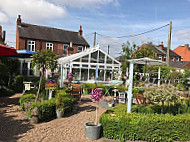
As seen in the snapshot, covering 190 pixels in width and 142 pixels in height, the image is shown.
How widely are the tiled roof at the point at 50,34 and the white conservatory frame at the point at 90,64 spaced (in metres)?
10.4

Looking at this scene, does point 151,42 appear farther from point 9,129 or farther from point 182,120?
point 9,129

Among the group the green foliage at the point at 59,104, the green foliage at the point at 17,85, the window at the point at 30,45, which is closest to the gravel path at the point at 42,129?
the green foliage at the point at 59,104

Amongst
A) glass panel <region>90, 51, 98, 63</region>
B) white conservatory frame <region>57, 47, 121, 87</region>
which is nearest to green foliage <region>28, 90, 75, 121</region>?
white conservatory frame <region>57, 47, 121, 87</region>

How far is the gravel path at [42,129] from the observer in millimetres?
4711

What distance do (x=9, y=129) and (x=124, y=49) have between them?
66.1 feet

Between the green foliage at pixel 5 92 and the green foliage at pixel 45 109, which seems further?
the green foliage at pixel 5 92

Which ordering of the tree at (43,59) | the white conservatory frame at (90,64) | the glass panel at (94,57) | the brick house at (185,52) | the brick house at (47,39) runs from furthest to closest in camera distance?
the brick house at (185,52)
the brick house at (47,39)
the glass panel at (94,57)
the white conservatory frame at (90,64)
the tree at (43,59)

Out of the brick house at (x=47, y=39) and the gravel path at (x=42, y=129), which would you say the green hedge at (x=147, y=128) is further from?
the brick house at (x=47, y=39)

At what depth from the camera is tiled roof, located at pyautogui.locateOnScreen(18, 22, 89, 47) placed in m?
23.2

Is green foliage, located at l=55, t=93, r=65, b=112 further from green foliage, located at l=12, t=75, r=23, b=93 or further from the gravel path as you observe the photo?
green foliage, located at l=12, t=75, r=23, b=93

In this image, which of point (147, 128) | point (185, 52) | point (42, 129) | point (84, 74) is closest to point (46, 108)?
point (42, 129)

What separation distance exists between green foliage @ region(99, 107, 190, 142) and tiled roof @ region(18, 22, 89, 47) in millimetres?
20955

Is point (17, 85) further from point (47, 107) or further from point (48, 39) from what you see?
point (48, 39)

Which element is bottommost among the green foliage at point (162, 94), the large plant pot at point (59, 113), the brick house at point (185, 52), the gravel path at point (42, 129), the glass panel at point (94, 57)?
the gravel path at point (42, 129)
